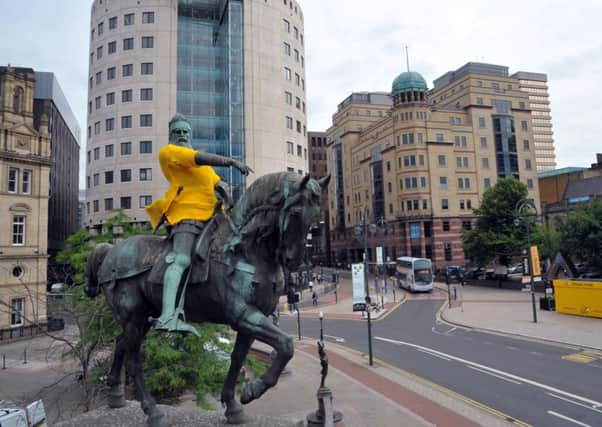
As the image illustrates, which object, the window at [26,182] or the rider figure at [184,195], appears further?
the window at [26,182]

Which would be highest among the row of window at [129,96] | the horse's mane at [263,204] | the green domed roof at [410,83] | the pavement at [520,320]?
the green domed roof at [410,83]

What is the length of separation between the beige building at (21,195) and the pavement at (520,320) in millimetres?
32149

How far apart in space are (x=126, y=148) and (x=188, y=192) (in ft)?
149

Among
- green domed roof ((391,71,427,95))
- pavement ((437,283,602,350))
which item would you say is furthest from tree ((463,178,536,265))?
green domed roof ((391,71,427,95))

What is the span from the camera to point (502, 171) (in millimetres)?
73000

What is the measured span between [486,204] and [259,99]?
105ft

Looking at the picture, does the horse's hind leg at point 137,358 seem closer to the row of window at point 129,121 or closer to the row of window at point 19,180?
the row of window at point 19,180

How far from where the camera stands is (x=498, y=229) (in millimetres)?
51906

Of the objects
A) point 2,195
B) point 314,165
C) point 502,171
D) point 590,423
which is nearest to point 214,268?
point 590,423

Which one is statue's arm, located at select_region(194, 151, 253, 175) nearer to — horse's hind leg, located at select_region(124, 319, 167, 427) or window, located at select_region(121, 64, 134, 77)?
horse's hind leg, located at select_region(124, 319, 167, 427)

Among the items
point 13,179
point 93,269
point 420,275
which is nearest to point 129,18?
point 13,179

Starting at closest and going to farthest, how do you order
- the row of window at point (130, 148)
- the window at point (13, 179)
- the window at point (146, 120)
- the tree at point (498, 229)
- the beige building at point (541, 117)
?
the window at point (13, 179) → the row of window at point (130, 148) → the window at point (146, 120) → the tree at point (498, 229) → the beige building at point (541, 117)

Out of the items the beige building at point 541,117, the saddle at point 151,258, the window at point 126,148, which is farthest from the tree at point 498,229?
the beige building at point 541,117

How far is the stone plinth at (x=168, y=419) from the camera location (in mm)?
6203
